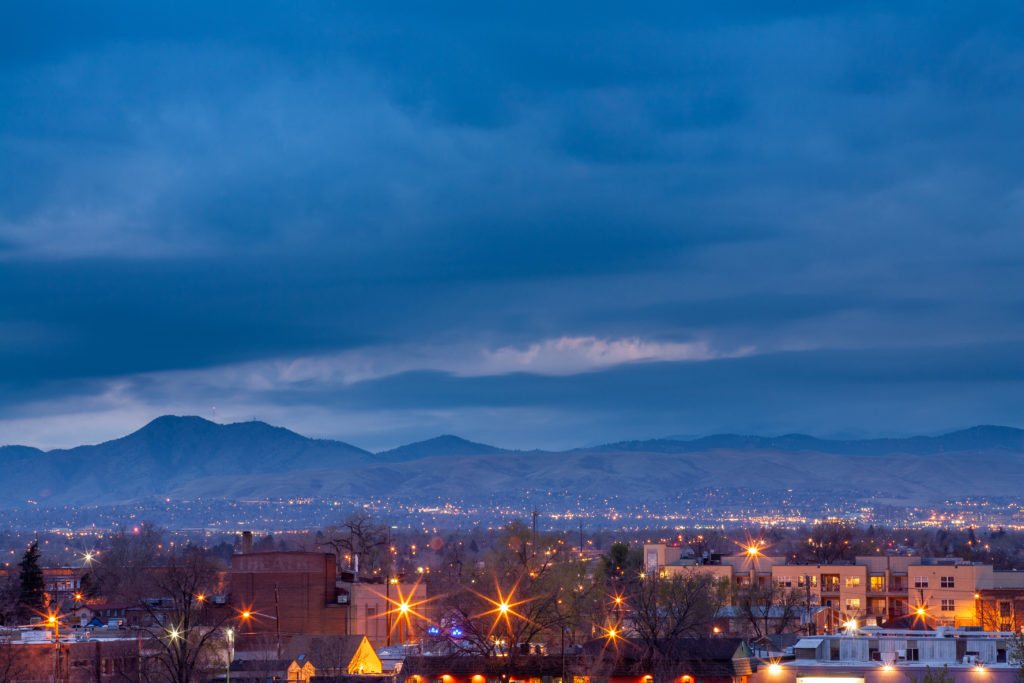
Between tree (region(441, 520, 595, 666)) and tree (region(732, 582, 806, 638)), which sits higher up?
tree (region(441, 520, 595, 666))

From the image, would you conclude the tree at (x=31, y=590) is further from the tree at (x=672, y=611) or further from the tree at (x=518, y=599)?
the tree at (x=672, y=611)

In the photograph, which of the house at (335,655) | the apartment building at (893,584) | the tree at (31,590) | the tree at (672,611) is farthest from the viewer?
the tree at (31,590)

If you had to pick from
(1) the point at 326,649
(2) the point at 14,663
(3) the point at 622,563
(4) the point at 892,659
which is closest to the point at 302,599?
(1) the point at 326,649

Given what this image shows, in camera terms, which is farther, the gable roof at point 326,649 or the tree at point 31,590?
the tree at point 31,590

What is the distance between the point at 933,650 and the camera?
84.8m

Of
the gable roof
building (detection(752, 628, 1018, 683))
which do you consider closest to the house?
the gable roof

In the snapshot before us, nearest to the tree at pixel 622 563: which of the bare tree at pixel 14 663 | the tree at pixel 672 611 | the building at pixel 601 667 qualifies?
the tree at pixel 672 611

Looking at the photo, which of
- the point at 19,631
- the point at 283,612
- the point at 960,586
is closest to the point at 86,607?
the point at 283,612

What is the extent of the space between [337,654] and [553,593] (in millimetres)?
13677

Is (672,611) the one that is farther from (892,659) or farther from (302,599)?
(302,599)

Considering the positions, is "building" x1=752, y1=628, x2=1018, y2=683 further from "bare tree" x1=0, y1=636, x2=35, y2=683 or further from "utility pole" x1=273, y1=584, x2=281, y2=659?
"bare tree" x1=0, y1=636, x2=35, y2=683

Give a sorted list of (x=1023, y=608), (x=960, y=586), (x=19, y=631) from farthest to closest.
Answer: (x=960, y=586) → (x=1023, y=608) → (x=19, y=631)

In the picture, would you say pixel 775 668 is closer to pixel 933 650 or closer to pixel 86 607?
pixel 933 650

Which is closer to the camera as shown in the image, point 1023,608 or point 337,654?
point 337,654
